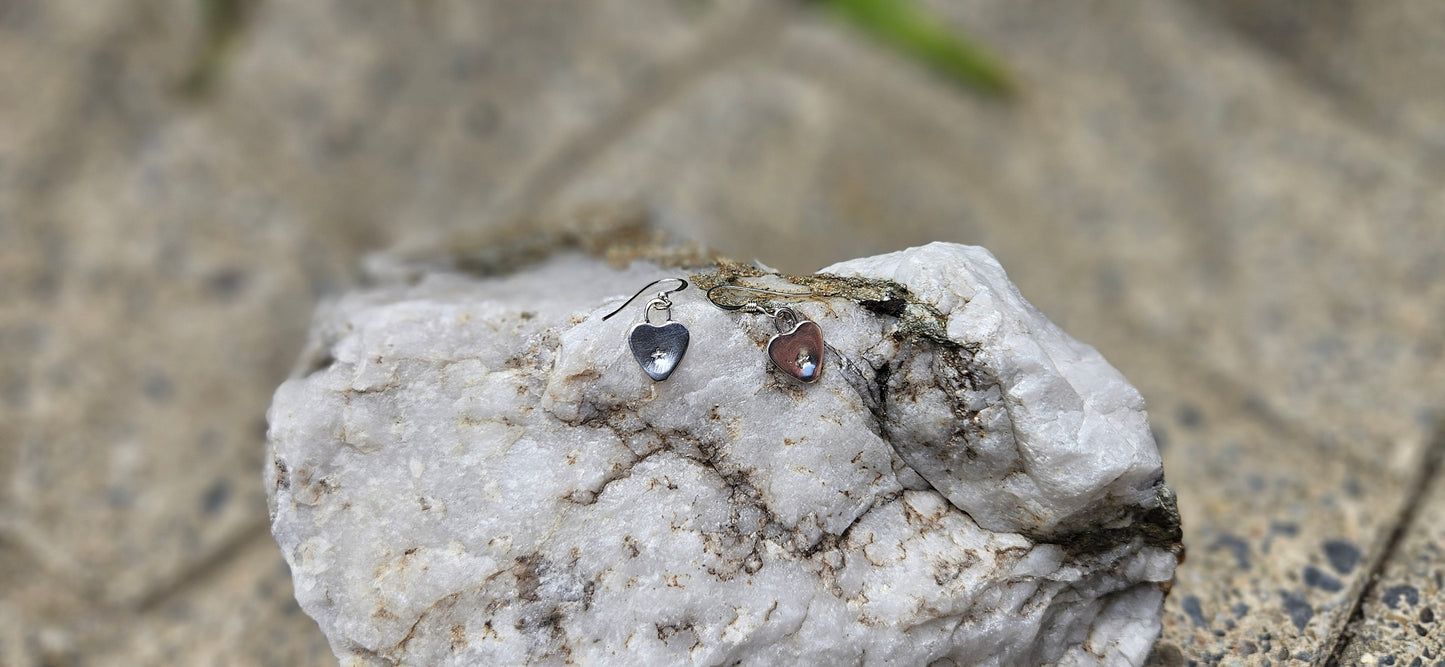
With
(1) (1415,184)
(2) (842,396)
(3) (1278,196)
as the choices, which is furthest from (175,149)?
(1) (1415,184)

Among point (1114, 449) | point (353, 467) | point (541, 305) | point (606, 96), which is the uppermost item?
point (1114, 449)

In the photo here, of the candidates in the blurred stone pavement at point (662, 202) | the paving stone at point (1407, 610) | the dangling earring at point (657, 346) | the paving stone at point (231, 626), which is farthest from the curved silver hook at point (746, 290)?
the paving stone at point (231, 626)

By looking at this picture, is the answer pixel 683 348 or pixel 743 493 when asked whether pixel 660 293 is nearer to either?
pixel 683 348

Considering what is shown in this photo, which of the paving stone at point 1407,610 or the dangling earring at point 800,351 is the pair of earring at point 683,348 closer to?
the dangling earring at point 800,351

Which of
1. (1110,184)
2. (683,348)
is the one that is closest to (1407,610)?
(683,348)

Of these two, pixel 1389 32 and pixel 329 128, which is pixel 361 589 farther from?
pixel 1389 32

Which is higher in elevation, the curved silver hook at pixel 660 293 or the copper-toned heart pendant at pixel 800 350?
the copper-toned heart pendant at pixel 800 350
